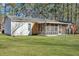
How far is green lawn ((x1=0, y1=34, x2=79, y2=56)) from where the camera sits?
517 cm

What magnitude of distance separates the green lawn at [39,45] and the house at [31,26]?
62 millimetres

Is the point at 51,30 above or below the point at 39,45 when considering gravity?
above

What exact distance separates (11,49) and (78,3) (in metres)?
0.98

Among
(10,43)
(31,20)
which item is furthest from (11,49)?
(31,20)

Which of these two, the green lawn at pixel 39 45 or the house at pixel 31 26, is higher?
the house at pixel 31 26

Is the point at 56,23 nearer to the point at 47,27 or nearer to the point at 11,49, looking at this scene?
the point at 47,27

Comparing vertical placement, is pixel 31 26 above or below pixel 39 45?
above

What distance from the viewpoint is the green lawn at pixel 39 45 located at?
5168 millimetres

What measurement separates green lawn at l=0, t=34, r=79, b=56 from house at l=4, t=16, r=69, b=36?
2.4 inches

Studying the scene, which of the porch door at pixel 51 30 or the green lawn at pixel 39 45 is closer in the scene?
the green lawn at pixel 39 45

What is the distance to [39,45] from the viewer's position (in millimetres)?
5234

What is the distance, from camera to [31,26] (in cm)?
527

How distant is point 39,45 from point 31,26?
0.82ft

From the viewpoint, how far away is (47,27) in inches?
209
